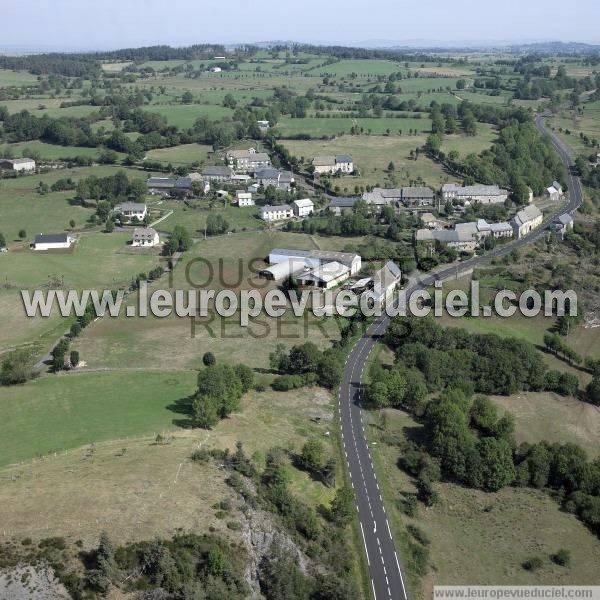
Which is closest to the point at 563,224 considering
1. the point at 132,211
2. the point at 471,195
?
the point at 471,195

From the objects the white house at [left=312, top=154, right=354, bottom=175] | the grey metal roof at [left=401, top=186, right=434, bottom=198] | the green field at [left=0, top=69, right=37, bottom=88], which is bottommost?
the grey metal roof at [left=401, top=186, right=434, bottom=198]

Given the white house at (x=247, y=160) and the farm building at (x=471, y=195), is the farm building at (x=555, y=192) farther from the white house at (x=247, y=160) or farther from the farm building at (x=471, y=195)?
the white house at (x=247, y=160)

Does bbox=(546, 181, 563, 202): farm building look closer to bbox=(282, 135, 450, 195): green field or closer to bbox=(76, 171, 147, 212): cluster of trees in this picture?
bbox=(282, 135, 450, 195): green field

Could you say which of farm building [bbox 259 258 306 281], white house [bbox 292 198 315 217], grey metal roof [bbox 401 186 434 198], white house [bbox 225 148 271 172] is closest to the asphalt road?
farm building [bbox 259 258 306 281]

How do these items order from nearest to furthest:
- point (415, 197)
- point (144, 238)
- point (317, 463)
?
point (317, 463) < point (144, 238) < point (415, 197)

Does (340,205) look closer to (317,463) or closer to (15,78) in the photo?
(317,463)

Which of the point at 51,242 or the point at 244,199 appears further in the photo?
the point at 244,199

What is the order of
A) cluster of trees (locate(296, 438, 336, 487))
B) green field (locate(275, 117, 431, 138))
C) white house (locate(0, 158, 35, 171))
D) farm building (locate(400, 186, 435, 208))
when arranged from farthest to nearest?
1. green field (locate(275, 117, 431, 138))
2. white house (locate(0, 158, 35, 171))
3. farm building (locate(400, 186, 435, 208))
4. cluster of trees (locate(296, 438, 336, 487))

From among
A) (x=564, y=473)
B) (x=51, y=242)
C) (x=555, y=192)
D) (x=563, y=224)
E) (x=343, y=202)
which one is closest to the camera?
(x=564, y=473)
